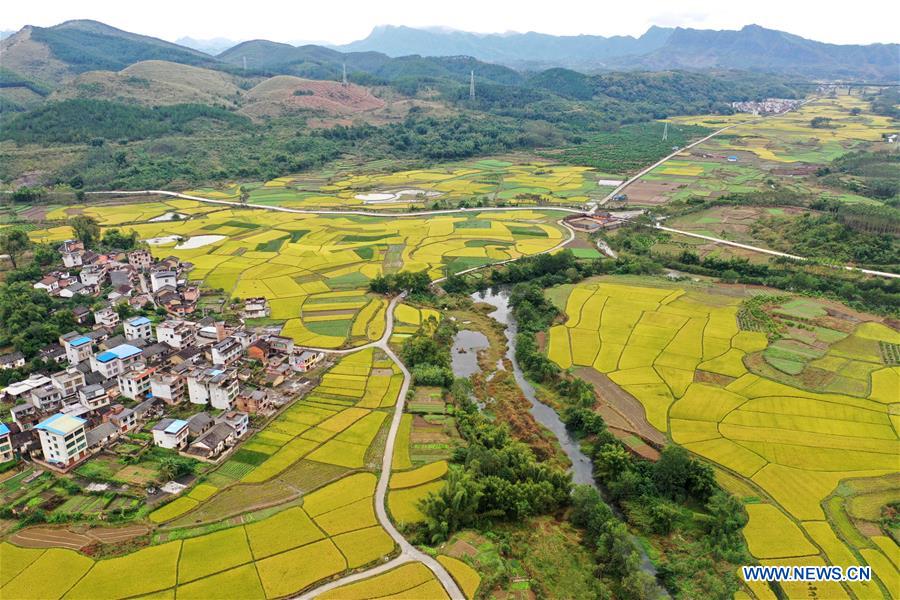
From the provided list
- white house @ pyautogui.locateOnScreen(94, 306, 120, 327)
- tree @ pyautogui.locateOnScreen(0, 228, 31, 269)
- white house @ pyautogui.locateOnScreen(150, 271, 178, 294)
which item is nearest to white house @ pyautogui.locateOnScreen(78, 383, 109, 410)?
white house @ pyautogui.locateOnScreen(94, 306, 120, 327)

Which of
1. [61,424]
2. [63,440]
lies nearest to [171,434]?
[63,440]

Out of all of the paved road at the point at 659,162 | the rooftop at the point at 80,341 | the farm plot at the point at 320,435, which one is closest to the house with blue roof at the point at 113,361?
the rooftop at the point at 80,341

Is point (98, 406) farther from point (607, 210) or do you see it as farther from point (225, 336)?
point (607, 210)

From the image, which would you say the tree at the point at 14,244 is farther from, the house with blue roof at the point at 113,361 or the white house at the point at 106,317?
the house with blue roof at the point at 113,361

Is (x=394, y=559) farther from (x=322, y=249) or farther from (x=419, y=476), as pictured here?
(x=322, y=249)

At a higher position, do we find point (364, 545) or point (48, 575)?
point (48, 575)

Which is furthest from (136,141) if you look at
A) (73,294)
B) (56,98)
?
(73,294)
